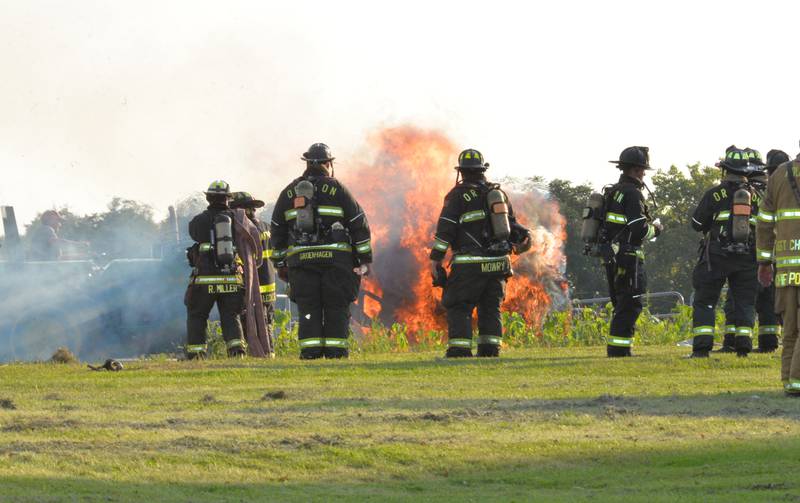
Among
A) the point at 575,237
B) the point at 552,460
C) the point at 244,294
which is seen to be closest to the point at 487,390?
the point at 552,460

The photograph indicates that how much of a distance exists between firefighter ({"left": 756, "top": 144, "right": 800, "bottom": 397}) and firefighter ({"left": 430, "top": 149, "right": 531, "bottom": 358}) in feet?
15.0

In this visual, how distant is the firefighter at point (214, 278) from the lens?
18.5m

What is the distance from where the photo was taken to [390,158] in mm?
27953

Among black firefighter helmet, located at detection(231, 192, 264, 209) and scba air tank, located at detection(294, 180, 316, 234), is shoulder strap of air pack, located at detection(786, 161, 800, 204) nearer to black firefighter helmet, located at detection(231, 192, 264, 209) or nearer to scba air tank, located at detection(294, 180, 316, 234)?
scba air tank, located at detection(294, 180, 316, 234)

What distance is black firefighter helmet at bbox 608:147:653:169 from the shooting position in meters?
17.3

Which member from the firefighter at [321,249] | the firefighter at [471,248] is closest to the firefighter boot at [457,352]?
the firefighter at [471,248]

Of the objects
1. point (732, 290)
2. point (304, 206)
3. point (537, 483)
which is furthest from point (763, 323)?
point (537, 483)

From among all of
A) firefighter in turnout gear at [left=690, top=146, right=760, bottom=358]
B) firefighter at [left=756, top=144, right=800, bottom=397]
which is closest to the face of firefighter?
firefighter in turnout gear at [left=690, top=146, right=760, bottom=358]

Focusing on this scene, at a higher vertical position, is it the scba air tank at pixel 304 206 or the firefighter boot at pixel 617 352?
the scba air tank at pixel 304 206

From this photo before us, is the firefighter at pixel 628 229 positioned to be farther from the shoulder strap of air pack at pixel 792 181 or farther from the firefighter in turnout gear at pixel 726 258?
the shoulder strap of air pack at pixel 792 181

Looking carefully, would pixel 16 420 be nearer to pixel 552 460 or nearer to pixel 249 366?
pixel 552 460

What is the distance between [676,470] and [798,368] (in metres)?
3.27

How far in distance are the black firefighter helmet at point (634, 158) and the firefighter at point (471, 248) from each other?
1.37m

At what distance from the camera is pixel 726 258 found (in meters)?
17.1
